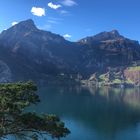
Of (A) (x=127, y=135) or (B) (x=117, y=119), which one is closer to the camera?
(A) (x=127, y=135)

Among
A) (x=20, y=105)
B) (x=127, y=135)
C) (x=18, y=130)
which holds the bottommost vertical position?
(x=127, y=135)

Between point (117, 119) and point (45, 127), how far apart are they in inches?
4693

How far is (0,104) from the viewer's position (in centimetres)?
2906

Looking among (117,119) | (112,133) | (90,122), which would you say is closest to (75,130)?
(112,133)

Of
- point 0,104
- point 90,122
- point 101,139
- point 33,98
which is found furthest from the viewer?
point 90,122

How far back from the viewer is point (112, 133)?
112 meters

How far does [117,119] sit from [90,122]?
17.5 meters

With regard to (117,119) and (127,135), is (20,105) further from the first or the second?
(117,119)

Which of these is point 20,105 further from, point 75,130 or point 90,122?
point 90,122

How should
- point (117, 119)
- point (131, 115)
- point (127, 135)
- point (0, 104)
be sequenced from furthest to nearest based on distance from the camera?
point (131, 115), point (117, 119), point (127, 135), point (0, 104)

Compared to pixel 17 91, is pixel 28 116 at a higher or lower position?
lower

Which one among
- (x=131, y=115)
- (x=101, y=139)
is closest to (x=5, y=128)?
(x=101, y=139)

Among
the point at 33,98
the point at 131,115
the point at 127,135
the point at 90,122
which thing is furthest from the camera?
the point at 131,115

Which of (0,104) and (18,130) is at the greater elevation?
(0,104)
